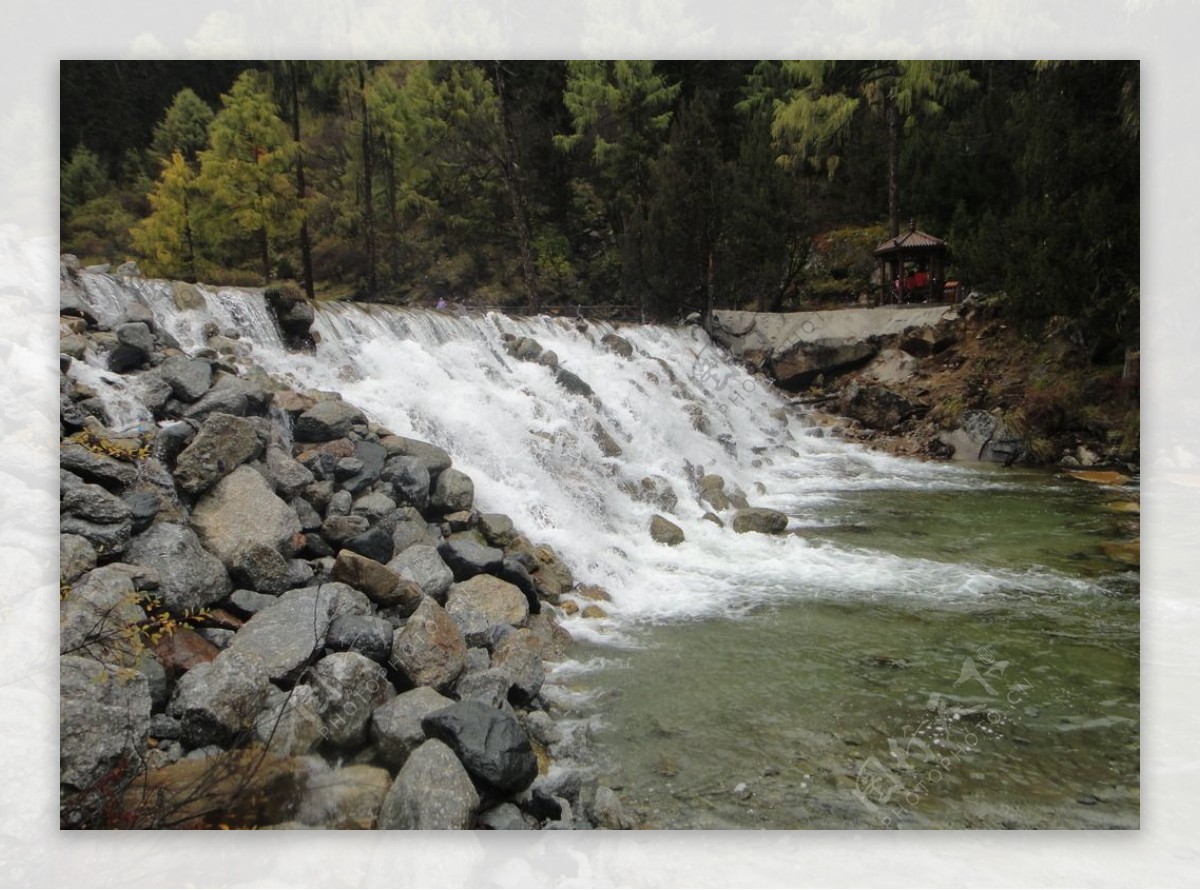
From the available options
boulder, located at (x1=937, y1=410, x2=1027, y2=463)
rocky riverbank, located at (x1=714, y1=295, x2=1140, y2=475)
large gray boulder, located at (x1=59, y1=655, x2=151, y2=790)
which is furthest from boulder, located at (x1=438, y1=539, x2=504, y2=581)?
boulder, located at (x1=937, y1=410, x2=1027, y2=463)

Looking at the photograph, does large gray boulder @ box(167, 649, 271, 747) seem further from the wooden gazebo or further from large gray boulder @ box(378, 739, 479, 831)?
the wooden gazebo

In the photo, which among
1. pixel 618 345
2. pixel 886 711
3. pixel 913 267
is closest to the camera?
pixel 886 711

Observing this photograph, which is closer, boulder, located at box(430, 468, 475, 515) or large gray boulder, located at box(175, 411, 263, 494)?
large gray boulder, located at box(175, 411, 263, 494)

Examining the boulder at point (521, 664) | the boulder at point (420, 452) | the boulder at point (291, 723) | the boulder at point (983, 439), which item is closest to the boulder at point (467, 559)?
the boulder at point (521, 664)

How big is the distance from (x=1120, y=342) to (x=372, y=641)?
7916 millimetres

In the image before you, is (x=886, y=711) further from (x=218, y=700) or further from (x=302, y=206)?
(x=302, y=206)

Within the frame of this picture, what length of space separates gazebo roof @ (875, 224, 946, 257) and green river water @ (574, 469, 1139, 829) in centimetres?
874

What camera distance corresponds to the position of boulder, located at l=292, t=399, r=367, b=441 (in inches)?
202

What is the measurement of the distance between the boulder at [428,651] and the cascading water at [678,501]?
86 cm

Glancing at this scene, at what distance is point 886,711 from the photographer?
3.48 metres

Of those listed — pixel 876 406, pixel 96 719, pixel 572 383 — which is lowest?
pixel 96 719

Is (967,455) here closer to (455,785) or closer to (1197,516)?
(1197,516)

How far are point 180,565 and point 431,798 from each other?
1730mm

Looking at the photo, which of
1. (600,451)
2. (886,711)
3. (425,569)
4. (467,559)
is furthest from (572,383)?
(886,711)
